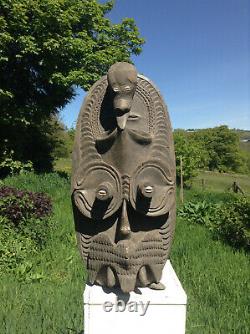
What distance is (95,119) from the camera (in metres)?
2.61

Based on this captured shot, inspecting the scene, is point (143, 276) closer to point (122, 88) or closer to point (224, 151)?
point (122, 88)

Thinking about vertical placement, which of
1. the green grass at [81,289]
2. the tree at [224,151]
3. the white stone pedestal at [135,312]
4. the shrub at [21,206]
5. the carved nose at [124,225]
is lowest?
the green grass at [81,289]

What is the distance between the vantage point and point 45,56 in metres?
12.0

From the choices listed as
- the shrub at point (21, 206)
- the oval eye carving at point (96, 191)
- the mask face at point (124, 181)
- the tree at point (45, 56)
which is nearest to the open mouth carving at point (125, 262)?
the mask face at point (124, 181)

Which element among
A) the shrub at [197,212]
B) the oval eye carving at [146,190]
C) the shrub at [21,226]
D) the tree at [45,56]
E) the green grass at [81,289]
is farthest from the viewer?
the tree at [45,56]

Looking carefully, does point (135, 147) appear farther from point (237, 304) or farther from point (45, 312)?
point (237, 304)

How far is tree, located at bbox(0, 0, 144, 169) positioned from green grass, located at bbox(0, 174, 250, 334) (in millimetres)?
7219

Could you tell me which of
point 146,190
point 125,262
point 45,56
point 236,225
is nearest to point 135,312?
point 125,262

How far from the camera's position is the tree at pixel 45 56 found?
11.2 meters

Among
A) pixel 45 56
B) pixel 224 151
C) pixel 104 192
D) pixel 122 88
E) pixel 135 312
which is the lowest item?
pixel 135 312

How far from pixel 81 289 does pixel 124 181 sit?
1984 mm

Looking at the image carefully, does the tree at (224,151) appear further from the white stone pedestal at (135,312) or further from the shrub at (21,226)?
the white stone pedestal at (135,312)

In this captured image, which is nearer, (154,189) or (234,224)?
(154,189)

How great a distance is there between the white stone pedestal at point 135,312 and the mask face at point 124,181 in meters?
0.10
